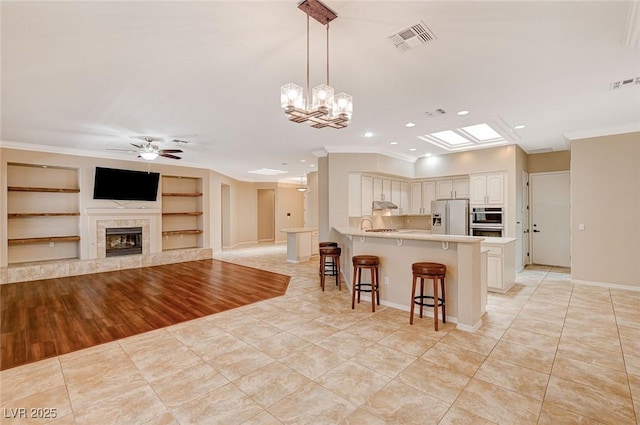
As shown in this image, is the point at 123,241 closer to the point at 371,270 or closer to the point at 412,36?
the point at 371,270

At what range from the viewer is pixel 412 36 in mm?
2498

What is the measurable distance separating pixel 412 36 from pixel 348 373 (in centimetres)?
296

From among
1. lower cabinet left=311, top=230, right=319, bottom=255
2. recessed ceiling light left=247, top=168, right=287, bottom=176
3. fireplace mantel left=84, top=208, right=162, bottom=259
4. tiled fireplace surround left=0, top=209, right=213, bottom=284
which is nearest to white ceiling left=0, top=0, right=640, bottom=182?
fireplace mantel left=84, top=208, right=162, bottom=259

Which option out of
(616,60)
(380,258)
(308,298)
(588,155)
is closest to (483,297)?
(380,258)

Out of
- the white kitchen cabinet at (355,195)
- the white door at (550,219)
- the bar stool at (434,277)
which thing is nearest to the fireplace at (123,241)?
the white kitchen cabinet at (355,195)

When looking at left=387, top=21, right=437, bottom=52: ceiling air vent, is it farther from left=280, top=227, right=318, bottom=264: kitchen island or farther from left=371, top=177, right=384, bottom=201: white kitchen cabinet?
left=280, top=227, right=318, bottom=264: kitchen island

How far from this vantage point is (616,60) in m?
2.96

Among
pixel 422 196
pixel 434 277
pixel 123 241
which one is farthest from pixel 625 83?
pixel 123 241

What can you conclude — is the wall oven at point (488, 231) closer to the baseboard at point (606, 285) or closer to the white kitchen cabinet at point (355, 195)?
the baseboard at point (606, 285)

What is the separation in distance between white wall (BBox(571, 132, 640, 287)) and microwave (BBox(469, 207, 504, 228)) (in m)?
1.25

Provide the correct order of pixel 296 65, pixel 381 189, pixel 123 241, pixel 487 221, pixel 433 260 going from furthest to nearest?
pixel 123 241
pixel 381 189
pixel 487 221
pixel 433 260
pixel 296 65

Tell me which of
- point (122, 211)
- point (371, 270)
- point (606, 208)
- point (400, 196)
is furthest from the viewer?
point (400, 196)

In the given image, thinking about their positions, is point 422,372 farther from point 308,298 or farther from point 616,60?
point 616,60

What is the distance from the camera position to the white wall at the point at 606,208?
17.0ft
